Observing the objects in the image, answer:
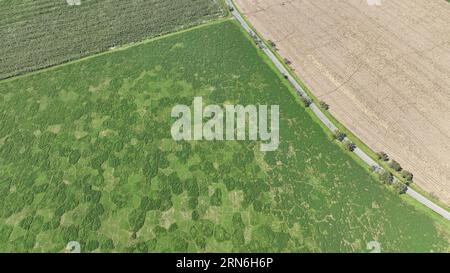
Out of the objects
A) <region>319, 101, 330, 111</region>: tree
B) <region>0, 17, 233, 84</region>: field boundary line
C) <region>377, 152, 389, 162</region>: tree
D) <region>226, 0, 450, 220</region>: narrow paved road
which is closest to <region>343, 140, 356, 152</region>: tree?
<region>226, 0, 450, 220</region>: narrow paved road

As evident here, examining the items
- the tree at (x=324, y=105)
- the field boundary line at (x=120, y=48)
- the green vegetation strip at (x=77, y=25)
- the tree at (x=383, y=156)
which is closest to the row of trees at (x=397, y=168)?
the tree at (x=383, y=156)

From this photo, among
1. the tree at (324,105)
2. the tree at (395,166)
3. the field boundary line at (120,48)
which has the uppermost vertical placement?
the field boundary line at (120,48)

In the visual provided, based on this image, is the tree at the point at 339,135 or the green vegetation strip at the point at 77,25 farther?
the green vegetation strip at the point at 77,25

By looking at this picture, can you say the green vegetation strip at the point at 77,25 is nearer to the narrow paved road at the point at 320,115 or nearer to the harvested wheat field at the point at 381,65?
the narrow paved road at the point at 320,115

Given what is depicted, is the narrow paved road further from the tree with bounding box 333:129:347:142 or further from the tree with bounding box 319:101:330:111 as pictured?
the tree with bounding box 333:129:347:142

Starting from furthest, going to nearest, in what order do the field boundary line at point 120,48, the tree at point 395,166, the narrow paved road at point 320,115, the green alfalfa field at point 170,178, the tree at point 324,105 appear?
the field boundary line at point 120,48, the tree at point 324,105, the tree at point 395,166, the narrow paved road at point 320,115, the green alfalfa field at point 170,178

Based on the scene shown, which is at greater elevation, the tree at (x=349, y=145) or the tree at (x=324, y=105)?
the tree at (x=324, y=105)
